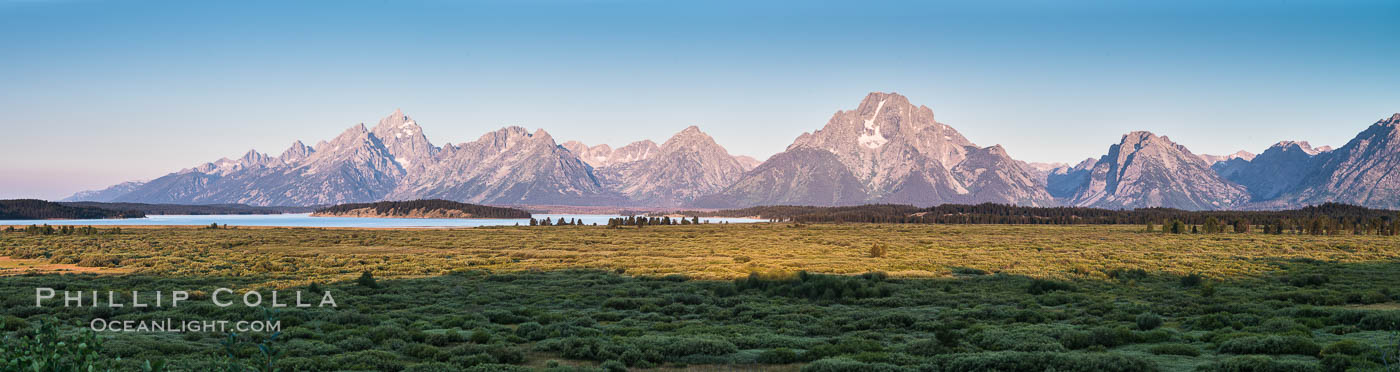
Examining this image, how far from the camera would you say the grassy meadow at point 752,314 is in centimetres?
1939

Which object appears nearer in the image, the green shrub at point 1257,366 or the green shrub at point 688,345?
the green shrub at point 1257,366

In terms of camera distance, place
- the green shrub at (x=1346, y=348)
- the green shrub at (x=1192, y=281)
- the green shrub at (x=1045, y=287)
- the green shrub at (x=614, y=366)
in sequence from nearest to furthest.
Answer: the green shrub at (x=1346, y=348), the green shrub at (x=614, y=366), the green shrub at (x=1045, y=287), the green shrub at (x=1192, y=281)

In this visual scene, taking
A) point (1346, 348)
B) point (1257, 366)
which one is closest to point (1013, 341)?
point (1257, 366)

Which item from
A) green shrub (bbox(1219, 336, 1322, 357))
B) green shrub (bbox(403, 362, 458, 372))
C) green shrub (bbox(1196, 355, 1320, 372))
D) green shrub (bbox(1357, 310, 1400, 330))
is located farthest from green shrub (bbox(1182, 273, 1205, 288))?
green shrub (bbox(403, 362, 458, 372))

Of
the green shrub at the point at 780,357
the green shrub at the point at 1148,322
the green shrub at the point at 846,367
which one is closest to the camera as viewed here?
the green shrub at the point at 846,367

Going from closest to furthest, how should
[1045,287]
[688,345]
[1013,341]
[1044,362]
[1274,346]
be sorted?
[1044,362]
[1274,346]
[688,345]
[1013,341]
[1045,287]

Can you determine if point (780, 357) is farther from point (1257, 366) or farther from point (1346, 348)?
point (1346, 348)

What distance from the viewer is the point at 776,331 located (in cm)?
2680

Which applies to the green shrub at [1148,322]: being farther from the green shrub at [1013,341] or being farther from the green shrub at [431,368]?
the green shrub at [431,368]

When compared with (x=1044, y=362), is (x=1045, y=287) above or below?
below

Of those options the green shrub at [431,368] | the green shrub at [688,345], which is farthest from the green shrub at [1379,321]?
the green shrub at [431,368]

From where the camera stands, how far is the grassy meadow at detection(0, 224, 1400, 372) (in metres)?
19.4

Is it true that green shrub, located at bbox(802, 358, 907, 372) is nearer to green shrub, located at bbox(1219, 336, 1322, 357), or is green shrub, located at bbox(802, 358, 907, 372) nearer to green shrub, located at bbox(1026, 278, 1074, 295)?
green shrub, located at bbox(1219, 336, 1322, 357)

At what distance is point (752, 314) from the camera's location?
3203 centimetres
